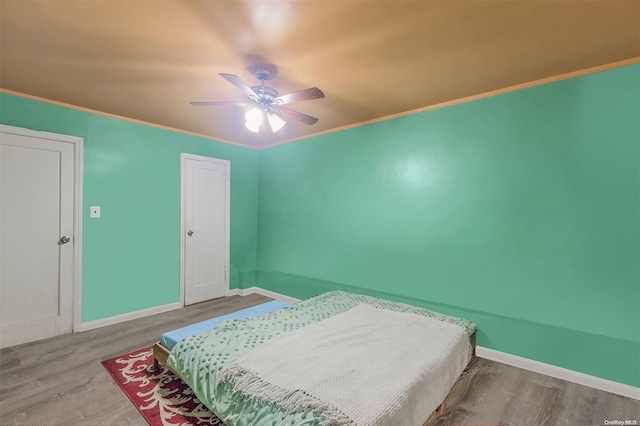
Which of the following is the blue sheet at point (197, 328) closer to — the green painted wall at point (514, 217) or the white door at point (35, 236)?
the green painted wall at point (514, 217)

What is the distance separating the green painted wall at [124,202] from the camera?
308cm

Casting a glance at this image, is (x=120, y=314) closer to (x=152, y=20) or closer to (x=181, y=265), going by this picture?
(x=181, y=265)

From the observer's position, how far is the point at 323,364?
1705 millimetres

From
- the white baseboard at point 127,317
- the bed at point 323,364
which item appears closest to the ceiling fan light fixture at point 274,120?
the bed at point 323,364

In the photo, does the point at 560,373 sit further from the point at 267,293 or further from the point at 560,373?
the point at 267,293

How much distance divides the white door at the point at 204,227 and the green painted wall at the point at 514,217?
5.70 feet

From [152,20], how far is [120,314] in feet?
10.4

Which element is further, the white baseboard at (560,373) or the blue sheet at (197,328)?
the blue sheet at (197,328)

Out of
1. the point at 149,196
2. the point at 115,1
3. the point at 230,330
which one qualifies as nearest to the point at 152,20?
the point at 115,1

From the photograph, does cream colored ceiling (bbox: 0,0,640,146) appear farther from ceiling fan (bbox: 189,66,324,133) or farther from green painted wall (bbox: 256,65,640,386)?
green painted wall (bbox: 256,65,640,386)

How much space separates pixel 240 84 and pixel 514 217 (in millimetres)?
2455

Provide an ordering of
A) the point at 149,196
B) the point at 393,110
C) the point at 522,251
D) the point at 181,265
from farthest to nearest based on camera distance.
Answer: the point at 181,265 → the point at 149,196 → the point at 393,110 → the point at 522,251

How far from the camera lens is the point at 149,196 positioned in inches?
141

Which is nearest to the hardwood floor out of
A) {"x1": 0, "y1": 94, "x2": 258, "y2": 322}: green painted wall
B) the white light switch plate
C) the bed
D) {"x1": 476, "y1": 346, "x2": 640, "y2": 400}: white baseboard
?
{"x1": 476, "y1": 346, "x2": 640, "y2": 400}: white baseboard
